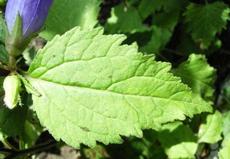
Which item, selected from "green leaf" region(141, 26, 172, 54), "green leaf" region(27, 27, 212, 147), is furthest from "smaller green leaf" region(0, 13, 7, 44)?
"green leaf" region(141, 26, 172, 54)

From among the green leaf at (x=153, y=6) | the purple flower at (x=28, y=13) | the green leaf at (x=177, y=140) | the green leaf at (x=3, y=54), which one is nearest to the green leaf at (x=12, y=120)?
the green leaf at (x=3, y=54)

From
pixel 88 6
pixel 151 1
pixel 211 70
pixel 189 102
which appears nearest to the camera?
pixel 189 102

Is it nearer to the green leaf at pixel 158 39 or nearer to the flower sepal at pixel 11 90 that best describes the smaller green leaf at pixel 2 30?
the flower sepal at pixel 11 90

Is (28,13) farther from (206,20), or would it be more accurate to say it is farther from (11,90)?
(206,20)

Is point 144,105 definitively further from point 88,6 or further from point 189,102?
point 88,6

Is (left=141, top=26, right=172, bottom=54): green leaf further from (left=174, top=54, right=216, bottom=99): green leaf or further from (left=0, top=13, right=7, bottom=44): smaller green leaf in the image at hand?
(left=0, top=13, right=7, bottom=44): smaller green leaf

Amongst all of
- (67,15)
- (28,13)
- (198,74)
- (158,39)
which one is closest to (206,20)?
(158,39)

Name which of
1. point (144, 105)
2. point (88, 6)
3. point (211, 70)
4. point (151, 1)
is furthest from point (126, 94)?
point (151, 1)
